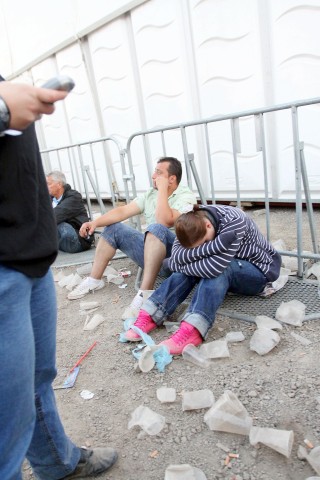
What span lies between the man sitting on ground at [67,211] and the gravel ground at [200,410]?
1.98m

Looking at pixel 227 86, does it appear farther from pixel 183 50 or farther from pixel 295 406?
pixel 295 406

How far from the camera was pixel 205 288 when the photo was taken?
8.08 feet

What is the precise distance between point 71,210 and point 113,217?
4.28ft

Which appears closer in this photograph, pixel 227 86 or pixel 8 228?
pixel 8 228

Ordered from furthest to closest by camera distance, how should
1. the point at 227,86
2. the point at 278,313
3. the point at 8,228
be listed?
the point at 227,86 → the point at 278,313 → the point at 8,228

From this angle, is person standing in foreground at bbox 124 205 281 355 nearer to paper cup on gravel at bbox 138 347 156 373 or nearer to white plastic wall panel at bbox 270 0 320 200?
paper cup on gravel at bbox 138 347 156 373

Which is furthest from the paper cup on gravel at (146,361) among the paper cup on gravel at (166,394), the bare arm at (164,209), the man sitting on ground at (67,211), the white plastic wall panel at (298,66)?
the white plastic wall panel at (298,66)

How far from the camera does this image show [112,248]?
3.45 m

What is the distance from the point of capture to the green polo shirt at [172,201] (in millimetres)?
3348

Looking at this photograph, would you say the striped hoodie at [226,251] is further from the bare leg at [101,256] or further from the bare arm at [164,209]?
the bare leg at [101,256]

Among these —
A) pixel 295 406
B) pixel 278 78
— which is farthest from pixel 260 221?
Result: pixel 295 406

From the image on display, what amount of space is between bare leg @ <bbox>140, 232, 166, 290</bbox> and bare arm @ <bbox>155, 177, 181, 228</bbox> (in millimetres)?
195

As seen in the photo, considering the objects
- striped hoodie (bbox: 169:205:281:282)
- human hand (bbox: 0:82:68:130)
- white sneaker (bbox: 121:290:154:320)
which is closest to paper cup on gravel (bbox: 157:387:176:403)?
striped hoodie (bbox: 169:205:281:282)

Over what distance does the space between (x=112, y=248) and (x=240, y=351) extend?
5.10 ft
